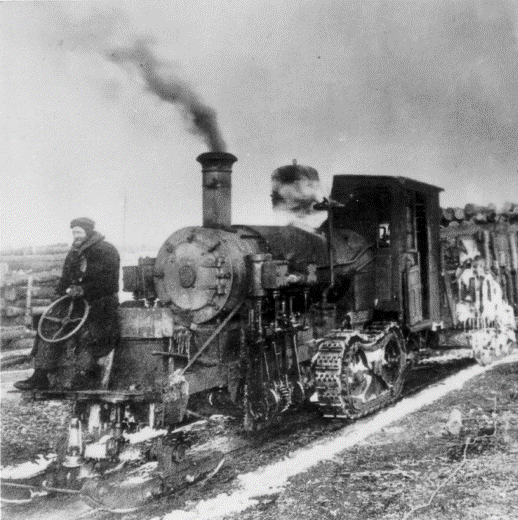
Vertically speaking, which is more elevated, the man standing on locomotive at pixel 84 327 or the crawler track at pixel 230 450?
the man standing on locomotive at pixel 84 327

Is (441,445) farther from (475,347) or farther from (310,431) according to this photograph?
(475,347)

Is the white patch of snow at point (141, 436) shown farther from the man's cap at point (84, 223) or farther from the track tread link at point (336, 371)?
the man's cap at point (84, 223)

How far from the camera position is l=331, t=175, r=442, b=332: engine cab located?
7973 mm

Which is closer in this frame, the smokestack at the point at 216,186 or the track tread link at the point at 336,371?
the smokestack at the point at 216,186

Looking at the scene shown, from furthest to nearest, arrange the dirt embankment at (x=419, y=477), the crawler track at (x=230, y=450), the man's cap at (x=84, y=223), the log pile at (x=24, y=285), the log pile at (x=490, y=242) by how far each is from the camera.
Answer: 1. the log pile at (x=24, y=285)
2. the log pile at (x=490, y=242)
3. the man's cap at (x=84, y=223)
4. the crawler track at (x=230, y=450)
5. the dirt embankment at (x=419, y=477)

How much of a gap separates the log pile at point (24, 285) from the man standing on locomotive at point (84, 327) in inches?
334

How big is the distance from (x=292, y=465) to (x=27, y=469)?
2463 mm

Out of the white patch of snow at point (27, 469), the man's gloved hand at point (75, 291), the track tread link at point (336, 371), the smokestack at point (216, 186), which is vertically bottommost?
the white patch of snow at point (27, 469)

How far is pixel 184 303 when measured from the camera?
6.09 metres

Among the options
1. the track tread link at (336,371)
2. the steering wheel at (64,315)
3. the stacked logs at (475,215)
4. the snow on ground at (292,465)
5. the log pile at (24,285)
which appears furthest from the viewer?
the log pile at (24,285)

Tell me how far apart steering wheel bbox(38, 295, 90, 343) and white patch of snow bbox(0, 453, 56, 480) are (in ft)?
4.29

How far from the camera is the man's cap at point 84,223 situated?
5582 millimetres

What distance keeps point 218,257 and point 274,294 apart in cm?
77

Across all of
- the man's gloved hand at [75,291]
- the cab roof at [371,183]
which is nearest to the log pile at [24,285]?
the cab roof at [371,183]
